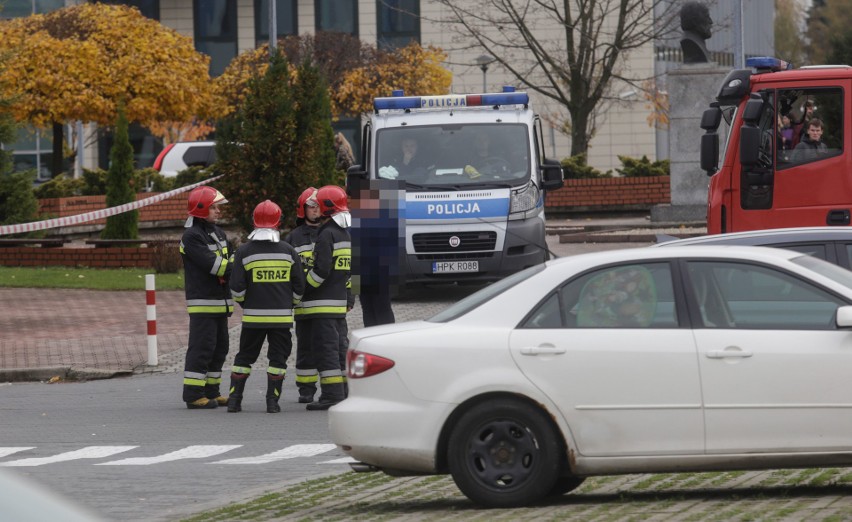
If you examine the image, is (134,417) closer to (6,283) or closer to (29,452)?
(29,452)

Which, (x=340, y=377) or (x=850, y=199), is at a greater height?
(x=850, y=199)

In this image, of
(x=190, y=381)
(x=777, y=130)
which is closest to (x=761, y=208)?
(x=777, y=130)

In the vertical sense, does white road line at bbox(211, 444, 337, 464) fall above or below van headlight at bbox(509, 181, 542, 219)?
below

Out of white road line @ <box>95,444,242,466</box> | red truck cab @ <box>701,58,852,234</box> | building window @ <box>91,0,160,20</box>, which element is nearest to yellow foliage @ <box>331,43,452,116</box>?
building window @ <box>91,0,160,20</box>

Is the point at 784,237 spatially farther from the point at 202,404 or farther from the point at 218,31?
the point at 218,31

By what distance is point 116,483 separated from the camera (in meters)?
9.72

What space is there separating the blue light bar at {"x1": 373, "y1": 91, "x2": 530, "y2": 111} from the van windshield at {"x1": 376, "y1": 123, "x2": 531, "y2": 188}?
13.7 inches

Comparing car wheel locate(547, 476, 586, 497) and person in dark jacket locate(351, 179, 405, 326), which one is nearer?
car wheel locate(547, 476, 586, 497)

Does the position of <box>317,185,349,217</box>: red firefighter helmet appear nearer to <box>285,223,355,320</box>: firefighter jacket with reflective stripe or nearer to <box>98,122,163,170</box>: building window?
<box>285,223,355,320</box>: firefighter jacket with reflective stripe

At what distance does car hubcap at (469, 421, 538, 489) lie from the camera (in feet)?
25.7

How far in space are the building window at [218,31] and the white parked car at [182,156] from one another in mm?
16135

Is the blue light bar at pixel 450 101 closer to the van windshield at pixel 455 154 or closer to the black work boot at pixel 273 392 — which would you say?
the van windshield at pixel 455 154

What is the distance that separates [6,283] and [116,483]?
15.9 m

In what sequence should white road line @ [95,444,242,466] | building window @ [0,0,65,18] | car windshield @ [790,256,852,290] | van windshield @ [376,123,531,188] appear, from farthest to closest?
building window @ [0,0,65,18] < van windshield @ [376,123,531,188] < white road line @ [95,444,242,466] < car windshield @ [790,256,852,290]
